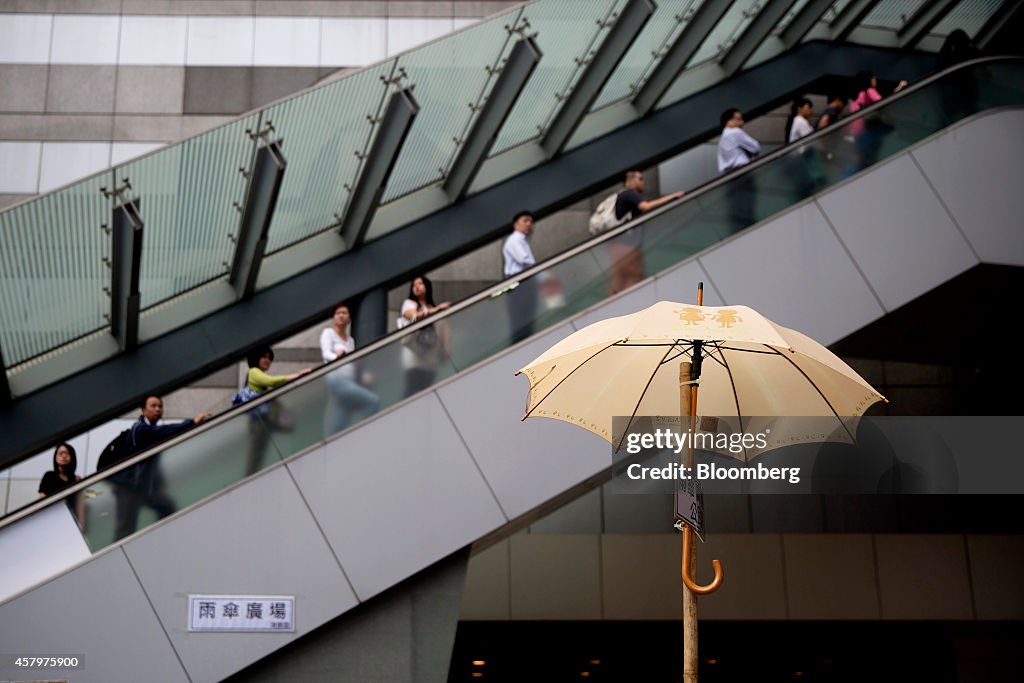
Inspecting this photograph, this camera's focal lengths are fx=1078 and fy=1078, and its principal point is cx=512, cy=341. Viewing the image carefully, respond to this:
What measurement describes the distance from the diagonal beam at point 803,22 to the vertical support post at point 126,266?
8.68 meters

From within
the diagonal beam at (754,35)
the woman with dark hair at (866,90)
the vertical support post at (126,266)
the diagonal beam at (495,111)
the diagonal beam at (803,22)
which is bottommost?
the vertical support post at (126,266)

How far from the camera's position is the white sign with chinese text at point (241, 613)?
859 centimetres


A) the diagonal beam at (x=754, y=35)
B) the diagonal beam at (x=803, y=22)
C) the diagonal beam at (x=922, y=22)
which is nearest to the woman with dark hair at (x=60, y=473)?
the diagonal beam at (x=754, y=35)

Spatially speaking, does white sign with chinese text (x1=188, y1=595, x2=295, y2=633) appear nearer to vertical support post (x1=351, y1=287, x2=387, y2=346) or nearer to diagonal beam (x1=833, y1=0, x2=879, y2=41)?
vertical support post (x1=351, y1=287, x2=387, y2=346)

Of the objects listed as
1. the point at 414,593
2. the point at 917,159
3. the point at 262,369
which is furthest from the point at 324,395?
the point at 917,159

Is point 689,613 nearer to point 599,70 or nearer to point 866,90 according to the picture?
point 599,70

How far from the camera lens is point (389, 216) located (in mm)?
12352

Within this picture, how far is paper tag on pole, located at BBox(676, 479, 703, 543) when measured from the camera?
4.89m

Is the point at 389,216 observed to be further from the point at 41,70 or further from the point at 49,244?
the point at 41,70

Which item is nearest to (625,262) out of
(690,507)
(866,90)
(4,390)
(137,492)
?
(866,90)

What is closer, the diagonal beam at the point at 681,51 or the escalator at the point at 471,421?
the escalator at the point at 471,421

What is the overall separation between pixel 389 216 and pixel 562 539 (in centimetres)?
471

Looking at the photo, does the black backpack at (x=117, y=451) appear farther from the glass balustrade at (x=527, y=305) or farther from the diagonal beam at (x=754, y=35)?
the diagonal beam at (x=754, y=35)

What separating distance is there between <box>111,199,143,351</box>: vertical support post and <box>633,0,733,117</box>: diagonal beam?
6248 mm
